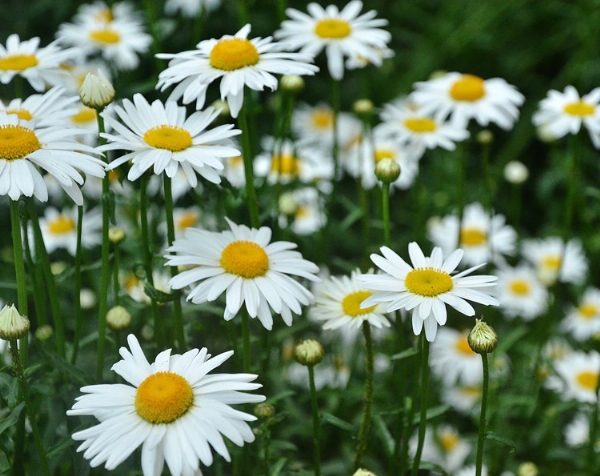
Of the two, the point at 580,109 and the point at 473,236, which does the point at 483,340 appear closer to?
the point at 580,109

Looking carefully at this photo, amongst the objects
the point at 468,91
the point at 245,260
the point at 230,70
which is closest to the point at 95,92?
the point at 230,70

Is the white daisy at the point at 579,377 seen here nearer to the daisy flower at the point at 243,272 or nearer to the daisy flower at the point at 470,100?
the daisy flower at the point at 470,100

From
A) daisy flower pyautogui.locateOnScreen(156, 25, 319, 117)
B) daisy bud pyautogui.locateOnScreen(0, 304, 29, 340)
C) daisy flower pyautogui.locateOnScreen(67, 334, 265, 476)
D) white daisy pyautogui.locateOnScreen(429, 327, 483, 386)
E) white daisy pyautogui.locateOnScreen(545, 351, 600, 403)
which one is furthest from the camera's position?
white daisy pyautogui.locateOnScreen(429, 327, 483, 386)

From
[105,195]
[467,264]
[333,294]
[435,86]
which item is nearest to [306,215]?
[467,264]

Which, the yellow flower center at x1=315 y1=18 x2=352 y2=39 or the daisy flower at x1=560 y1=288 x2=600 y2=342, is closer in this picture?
the yellow flower center at x1=315 y1=18 x2=352 y2=39

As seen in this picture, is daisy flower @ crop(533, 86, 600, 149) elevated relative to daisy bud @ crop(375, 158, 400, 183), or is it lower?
elevated

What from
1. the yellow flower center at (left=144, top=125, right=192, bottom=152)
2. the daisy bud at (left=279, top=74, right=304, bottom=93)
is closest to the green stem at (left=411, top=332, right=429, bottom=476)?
the yellow flower center at (left=144, top=125, right=192, bottom=152)

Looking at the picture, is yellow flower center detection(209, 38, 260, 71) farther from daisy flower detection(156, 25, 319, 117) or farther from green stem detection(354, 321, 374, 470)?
green stem detection(354, 321, 374, 470)

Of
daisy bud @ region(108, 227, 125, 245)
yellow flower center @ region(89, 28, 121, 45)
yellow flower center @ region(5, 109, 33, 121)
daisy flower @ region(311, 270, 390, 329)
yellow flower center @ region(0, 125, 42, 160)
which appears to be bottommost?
daisy flower @ region(311, 270, 390, 329)
